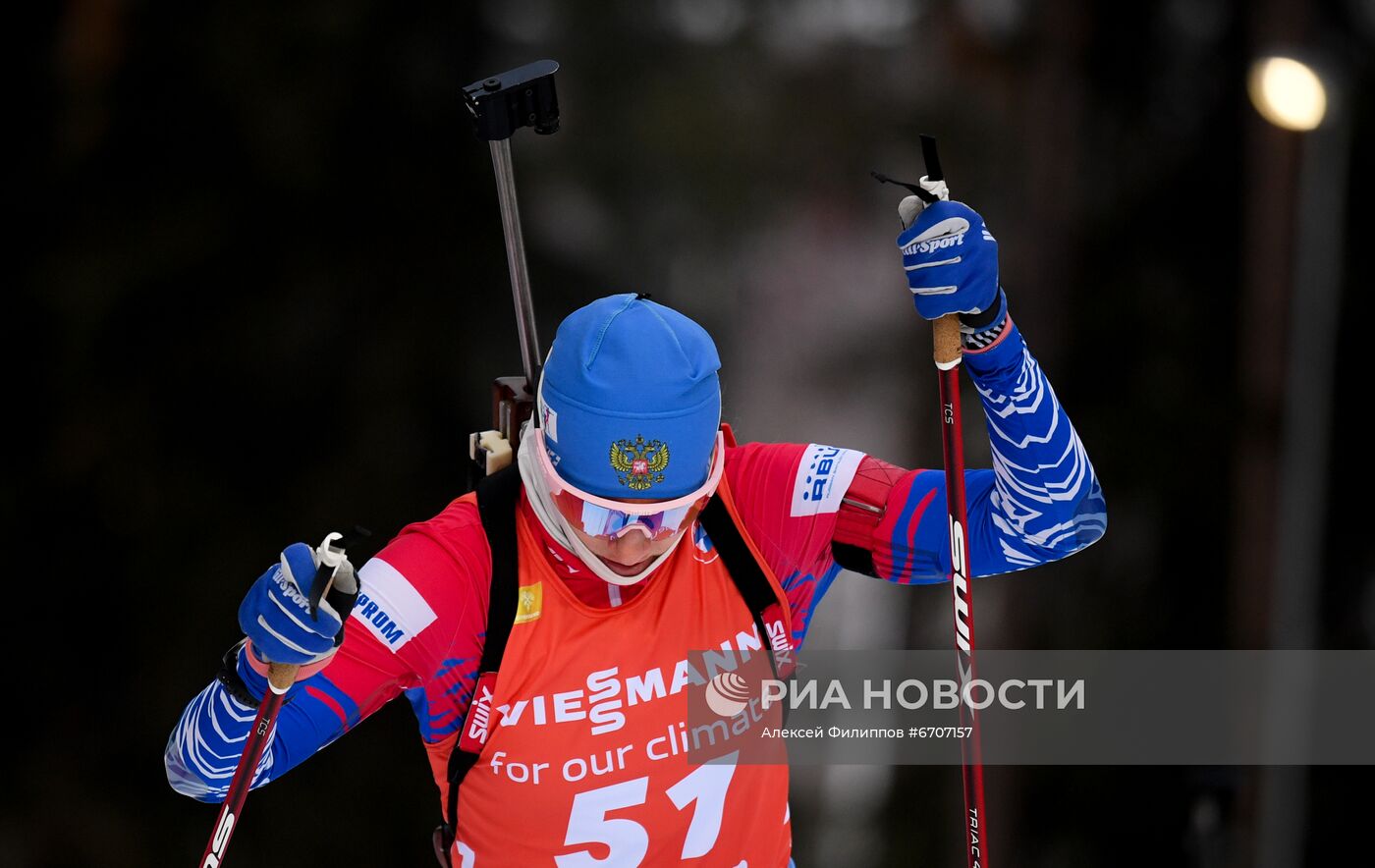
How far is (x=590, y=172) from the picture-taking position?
3664 millimetres

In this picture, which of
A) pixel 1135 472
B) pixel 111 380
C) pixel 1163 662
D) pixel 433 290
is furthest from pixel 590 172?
pixel 1163 662

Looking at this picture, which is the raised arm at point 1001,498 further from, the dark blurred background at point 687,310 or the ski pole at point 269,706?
the dark blurred background at point 687,310

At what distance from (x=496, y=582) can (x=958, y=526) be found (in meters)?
0.58

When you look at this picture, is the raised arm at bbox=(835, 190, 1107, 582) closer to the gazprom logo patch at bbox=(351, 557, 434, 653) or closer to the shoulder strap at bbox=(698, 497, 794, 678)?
the shoulder strap at bbox=(698, 497, 794, 678)

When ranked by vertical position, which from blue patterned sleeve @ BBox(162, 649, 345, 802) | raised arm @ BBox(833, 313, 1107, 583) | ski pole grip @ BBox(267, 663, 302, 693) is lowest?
blue patterned sleeve @ BBox(162, 649, 345, 802)

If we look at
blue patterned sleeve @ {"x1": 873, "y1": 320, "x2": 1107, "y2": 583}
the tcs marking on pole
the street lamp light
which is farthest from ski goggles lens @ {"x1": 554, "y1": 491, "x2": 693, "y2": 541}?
the street lamp light

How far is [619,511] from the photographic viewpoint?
170 centimetres

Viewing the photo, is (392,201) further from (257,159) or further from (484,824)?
(484,824)

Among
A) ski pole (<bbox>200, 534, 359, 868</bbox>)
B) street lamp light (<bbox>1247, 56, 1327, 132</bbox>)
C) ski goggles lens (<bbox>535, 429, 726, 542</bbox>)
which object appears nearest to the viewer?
ski pole (<bbox>200, 534, 359, 868</bbox>)

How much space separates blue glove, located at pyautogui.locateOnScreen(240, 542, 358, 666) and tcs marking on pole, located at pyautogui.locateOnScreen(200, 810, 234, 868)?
0.31m

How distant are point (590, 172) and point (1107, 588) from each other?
1782mm

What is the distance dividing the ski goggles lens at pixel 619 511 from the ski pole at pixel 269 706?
27 cm

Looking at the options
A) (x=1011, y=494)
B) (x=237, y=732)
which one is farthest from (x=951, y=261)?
(x=237, y=732)

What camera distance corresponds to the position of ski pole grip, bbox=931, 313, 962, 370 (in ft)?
5.67
